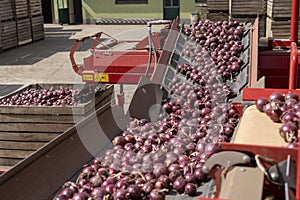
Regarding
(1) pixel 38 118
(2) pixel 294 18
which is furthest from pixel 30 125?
(2) pixel 294 18

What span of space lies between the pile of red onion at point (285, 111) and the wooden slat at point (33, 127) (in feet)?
11.3

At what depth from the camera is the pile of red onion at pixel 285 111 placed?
2279 millimetres

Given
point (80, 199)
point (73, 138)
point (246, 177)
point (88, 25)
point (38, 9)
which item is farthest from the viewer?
point (88, 25)

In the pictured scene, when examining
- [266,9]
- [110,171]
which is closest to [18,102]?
[110,171]

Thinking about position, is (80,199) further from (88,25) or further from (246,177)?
(88,25)

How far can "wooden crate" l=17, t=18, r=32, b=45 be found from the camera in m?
17.7

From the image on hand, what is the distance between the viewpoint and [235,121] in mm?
3559

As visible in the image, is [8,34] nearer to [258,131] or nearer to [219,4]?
[219,4]

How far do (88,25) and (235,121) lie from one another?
22.2 m

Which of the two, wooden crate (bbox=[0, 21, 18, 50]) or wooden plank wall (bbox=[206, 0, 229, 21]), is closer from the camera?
wooden plank wall (bbox=[206, 0, 229, 21])

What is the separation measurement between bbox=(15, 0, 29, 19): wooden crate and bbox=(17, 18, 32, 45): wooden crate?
22 centimetres

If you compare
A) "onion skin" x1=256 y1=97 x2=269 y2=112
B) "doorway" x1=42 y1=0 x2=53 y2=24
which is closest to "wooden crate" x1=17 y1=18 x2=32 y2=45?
"doorway" x1=42 y1=0 x2=53 y2=24

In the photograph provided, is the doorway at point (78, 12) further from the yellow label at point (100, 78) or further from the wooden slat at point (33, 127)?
the wooden slat at point (33, 127)

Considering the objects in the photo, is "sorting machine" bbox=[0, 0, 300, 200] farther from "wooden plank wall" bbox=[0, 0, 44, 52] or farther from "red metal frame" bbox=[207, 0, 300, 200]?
"wooden plank wall" bbox=[0, 0, 44, 52]
